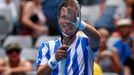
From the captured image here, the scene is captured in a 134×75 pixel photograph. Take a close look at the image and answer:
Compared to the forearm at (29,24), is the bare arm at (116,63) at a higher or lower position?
lower

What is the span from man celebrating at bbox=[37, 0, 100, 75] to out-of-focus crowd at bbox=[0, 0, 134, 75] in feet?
12.5

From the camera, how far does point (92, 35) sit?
3840 millimetres

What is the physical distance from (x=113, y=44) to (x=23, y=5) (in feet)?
6.97

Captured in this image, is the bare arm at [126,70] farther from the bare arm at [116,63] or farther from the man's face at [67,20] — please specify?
the man's face at [67,20]

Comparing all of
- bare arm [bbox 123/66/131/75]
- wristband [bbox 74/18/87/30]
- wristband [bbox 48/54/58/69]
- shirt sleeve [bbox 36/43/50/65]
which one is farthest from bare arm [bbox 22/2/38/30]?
wristband [bbox 48/54/58/69]

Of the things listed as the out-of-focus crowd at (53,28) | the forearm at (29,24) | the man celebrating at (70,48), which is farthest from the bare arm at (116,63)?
the man celebrating at (70,48)

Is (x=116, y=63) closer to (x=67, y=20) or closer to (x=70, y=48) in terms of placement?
(x=70, y=48)

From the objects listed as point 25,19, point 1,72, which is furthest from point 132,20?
point 1,72

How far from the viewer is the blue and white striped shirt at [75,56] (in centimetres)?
381

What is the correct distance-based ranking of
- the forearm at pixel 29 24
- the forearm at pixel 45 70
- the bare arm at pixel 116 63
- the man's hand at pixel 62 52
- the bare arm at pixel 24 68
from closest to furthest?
the man's hand at pixel 62 52 < the forearm at pixel 45 70 < the bare arm at pixel 24 68 < the bare arm at pixel 116 63 < the forearm at pixel 29 24

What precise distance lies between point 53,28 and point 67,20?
5752mm

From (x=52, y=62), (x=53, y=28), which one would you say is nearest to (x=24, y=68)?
(x=53, y=28)

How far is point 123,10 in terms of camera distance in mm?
9336

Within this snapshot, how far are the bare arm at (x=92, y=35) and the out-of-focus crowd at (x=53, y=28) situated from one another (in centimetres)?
383
